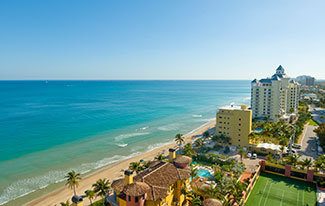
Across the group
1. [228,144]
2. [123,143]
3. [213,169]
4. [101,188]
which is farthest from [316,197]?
[123,143]

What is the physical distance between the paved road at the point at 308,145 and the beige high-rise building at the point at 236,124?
12.5 meters

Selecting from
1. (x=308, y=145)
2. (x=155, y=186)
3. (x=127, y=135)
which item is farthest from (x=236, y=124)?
(x=155, y=186)

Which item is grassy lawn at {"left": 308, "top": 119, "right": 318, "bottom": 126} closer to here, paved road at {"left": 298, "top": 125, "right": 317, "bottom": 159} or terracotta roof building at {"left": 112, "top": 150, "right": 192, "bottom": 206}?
paved road at {"left": 298, "top": 125, "right": 317, "bottom": 159}

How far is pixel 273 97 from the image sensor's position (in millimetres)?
85875

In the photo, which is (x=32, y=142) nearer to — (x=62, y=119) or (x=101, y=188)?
(x=62, y=119)

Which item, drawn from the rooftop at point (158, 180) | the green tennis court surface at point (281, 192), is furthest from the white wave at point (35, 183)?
the green tennis court surface at point (281, 192)

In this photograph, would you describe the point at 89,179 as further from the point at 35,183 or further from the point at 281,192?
the point at 281,192

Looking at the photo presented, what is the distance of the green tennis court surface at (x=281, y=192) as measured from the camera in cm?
3189

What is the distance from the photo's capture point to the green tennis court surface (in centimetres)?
3189

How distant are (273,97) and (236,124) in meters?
37.7

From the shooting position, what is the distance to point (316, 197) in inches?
1298

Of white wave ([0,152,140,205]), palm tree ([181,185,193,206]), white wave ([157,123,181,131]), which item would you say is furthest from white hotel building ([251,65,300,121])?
palm tree ([181,185,193,206])

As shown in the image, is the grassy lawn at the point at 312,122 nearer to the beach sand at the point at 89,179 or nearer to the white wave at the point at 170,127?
the white wave at the point at 170,127

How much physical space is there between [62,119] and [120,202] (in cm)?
7709
